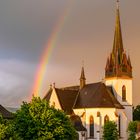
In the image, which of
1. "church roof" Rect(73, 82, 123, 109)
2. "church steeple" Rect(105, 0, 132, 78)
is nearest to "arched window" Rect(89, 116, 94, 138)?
"church roof" Rect(73, 82, 123, 109)

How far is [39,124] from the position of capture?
3140 inches

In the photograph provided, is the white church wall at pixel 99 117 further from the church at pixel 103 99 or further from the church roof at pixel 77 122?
the church roof at pixel 77 122

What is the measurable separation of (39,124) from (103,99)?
51.8 meters

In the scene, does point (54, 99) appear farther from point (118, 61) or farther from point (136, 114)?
point (136, 114)

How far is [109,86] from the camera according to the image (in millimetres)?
138875

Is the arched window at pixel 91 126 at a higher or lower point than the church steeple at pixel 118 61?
lower

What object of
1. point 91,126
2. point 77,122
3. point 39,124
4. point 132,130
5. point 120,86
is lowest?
point 39,124

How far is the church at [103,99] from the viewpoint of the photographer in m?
129

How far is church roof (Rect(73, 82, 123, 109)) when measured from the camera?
425ft

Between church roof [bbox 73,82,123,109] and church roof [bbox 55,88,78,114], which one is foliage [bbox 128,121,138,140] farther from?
church roof [bbox 55,88,78,114]

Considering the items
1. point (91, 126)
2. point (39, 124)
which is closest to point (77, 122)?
point (91, 126)

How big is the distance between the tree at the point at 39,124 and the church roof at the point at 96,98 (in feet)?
153

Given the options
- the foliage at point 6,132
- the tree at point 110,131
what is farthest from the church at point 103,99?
the foliage at point 6,132

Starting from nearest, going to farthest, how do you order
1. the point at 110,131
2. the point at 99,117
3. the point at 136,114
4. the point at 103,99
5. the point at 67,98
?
the point at 110,131 < the point at 99,117 < the point at 103,99 < the point at 67,98 < the point at 136,114
